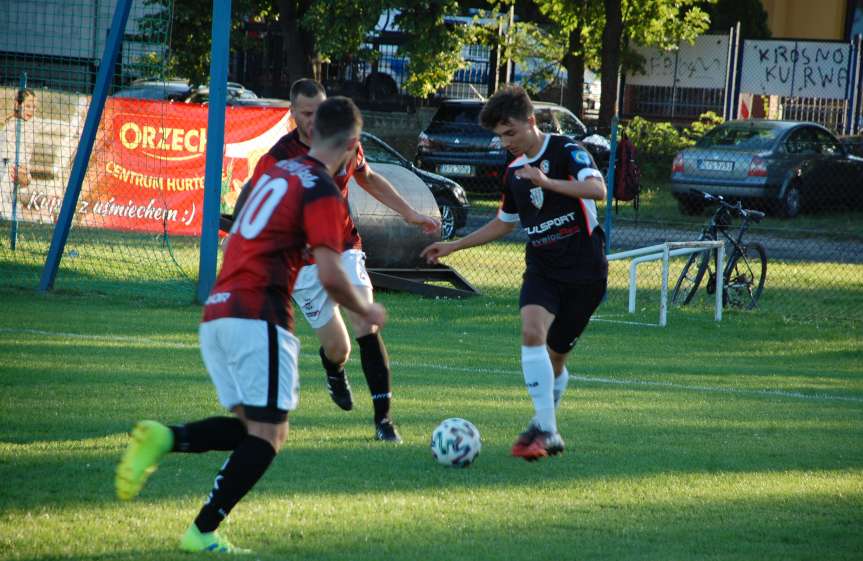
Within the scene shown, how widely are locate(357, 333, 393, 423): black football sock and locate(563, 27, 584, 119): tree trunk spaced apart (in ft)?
84.6

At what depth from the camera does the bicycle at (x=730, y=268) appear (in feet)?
45.1

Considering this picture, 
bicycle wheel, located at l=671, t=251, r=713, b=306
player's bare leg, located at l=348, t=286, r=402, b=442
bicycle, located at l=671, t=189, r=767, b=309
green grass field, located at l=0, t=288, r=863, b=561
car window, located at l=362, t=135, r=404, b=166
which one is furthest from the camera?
car window, located at l=362, t=135, r=404, b=166

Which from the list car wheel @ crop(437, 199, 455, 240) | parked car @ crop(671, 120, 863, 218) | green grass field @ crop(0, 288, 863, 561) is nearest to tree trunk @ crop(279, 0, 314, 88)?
parked car @ crop(671, 120, 863, 218)

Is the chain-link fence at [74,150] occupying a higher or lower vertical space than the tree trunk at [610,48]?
lower

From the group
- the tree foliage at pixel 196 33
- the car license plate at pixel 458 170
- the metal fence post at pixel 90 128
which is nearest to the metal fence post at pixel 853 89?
the car license plate at pixel 458 170

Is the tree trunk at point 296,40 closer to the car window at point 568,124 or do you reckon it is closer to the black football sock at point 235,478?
the car window at point 568,124

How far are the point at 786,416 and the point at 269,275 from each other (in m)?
4.87

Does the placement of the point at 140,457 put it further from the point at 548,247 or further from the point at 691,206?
the point at 691,206

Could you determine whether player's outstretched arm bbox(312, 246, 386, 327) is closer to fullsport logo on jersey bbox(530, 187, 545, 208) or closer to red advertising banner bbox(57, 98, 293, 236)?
fullsport logo on jersey bbox(530, 187, 545, 208)

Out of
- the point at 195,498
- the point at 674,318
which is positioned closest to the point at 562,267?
the point at 195,498

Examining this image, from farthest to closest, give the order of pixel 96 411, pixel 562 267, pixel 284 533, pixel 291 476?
pixel 96 411 < pixel 562 267 < pixel 291 476 < pixel 284 533

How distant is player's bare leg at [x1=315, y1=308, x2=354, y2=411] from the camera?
7.05 metres

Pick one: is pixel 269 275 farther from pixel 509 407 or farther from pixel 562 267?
pixel 509 407

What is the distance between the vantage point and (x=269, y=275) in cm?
458
